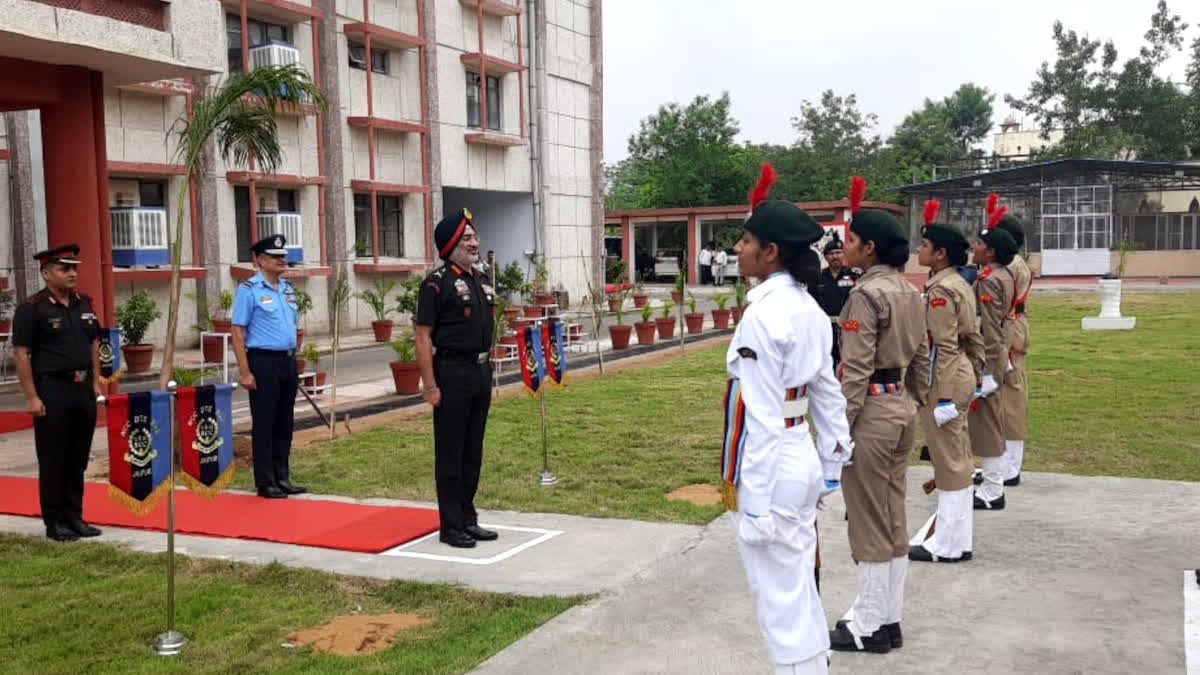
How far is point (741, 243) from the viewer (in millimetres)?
3672

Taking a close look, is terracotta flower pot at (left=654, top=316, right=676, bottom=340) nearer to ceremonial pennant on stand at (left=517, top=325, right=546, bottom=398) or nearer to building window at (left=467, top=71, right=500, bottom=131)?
building window at (left=467, top=71, right=500, bottom=131)

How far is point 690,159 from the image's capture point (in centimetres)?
5616

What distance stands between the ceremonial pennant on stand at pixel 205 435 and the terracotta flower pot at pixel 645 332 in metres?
14.5

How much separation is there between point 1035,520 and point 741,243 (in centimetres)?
393

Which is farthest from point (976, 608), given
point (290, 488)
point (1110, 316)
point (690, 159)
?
point (690, 159)

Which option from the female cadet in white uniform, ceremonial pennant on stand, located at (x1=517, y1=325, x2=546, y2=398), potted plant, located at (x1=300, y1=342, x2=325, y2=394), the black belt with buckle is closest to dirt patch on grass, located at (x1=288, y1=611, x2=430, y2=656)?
the female cadet in white uniform

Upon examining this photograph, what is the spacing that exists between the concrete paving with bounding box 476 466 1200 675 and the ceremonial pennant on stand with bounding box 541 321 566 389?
7.98 ft

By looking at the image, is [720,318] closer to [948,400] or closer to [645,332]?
[645,332]

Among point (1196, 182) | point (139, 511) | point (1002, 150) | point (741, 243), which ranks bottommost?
point (139, 511)

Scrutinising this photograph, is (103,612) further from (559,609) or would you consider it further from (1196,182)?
(1196,182)

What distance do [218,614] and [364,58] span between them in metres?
20.3

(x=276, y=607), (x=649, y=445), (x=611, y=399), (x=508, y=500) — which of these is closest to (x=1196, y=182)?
(x=611, y=399)

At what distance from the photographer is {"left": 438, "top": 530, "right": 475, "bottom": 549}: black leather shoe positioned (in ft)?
20.0

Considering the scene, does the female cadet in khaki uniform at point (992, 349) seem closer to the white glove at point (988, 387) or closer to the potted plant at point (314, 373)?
the white glove at point (988, 387)
